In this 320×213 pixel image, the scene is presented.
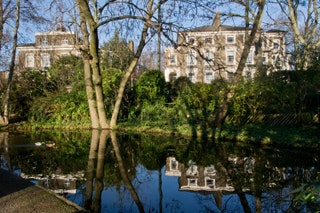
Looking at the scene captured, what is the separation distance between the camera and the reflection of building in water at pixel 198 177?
585 cm

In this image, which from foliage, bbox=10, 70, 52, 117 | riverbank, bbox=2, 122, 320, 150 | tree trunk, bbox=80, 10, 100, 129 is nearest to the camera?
riverbank, bbox=2, 122, 320, 150

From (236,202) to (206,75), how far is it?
129ft

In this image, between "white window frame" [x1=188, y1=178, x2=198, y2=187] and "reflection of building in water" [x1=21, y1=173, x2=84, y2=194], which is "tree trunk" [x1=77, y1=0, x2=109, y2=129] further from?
"white window frame" [x1=188, y1=178, x2=198, y2=187]

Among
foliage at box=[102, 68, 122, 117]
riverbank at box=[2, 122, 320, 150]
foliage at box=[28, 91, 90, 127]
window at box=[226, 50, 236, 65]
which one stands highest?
window at box=[226, 50, 236, 65]

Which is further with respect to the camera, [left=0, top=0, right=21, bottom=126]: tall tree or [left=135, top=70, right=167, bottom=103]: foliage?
[left=135, top=70, right=167, bottom=103]: foliage

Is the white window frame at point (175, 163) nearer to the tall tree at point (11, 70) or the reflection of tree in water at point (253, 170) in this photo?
the reflection of tree in water at point (253, 170)

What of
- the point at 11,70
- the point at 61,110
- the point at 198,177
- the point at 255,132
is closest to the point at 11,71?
the point at 11,70

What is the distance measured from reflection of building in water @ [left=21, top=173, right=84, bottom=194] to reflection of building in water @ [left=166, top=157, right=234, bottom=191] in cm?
209

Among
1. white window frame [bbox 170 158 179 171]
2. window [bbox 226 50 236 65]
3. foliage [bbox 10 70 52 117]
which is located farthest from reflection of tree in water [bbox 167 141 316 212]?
window [bbox 226 50 236 65]

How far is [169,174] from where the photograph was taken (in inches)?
271

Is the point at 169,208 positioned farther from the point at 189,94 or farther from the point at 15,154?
the point at 189,94

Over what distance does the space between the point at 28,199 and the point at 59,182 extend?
158 cm

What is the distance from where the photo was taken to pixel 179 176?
6.72m

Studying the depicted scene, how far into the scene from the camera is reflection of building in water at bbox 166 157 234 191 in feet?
19.2
